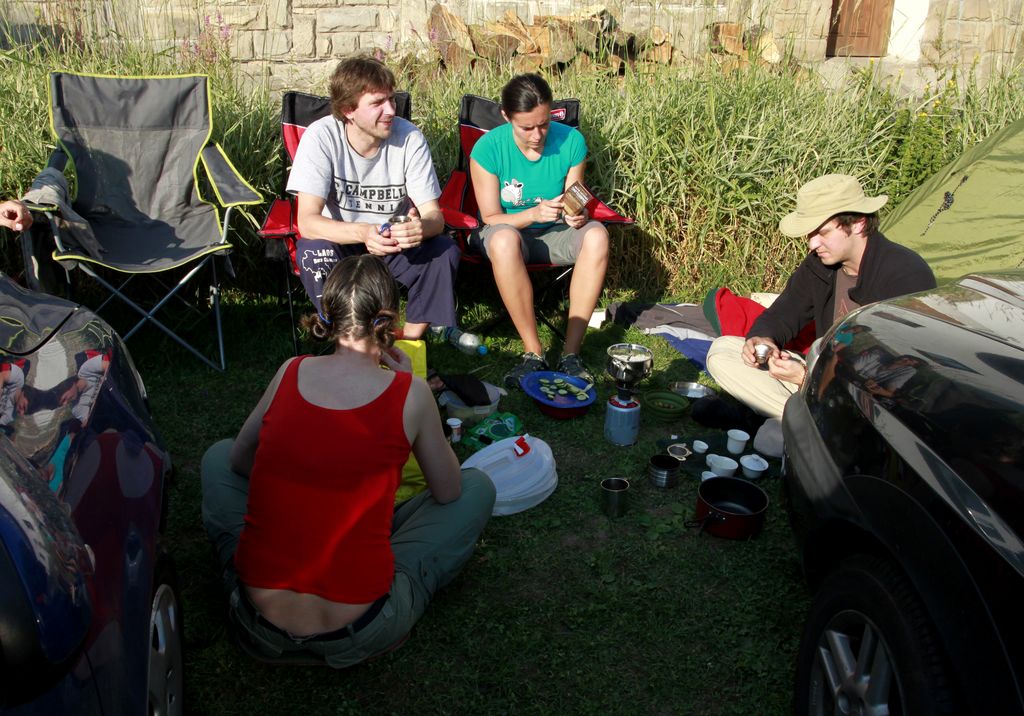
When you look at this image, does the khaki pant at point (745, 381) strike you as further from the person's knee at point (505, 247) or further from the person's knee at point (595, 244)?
the person's knee at point (505, 247)

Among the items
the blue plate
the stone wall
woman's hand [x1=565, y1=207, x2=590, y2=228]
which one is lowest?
the blue plate

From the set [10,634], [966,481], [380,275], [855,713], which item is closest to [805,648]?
[855,713]

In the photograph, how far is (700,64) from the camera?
5340mm

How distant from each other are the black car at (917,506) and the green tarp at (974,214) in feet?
8.35

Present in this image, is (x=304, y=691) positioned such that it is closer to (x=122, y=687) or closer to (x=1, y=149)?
(x=122, y=687)

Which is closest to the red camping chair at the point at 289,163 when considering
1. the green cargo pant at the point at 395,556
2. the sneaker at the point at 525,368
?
the sneaker at the point at 525,368

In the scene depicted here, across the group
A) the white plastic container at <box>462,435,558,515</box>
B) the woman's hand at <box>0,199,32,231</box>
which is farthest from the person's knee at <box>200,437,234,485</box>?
the woman's hand at <box>0,199,32,231</box>

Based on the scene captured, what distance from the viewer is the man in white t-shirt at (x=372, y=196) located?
3.69 m

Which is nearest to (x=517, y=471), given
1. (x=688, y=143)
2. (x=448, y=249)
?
(x=448, y=249)

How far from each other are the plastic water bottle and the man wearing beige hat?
45.4 inches

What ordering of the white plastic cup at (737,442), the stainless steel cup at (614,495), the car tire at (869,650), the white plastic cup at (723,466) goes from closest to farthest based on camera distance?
the car tire at (869,650), the stainless steel cup at (614,495), the white plastic cup at (723,466), the white plastic cup at (737,442)

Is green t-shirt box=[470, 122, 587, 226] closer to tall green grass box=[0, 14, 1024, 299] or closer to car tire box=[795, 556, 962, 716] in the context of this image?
tall green grass box=[0, 14, 1024, 299]

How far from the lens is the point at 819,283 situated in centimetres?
341

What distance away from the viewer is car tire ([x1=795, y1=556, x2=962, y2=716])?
144 cm
